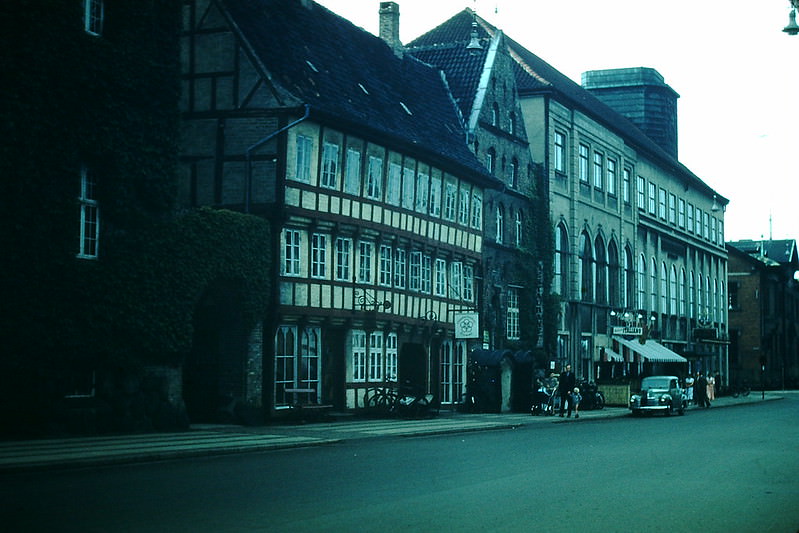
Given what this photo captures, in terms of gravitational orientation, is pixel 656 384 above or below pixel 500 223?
below

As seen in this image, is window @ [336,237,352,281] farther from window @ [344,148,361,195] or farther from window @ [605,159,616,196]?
window @ [605,159,616,196]

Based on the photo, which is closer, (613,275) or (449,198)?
(449,198)

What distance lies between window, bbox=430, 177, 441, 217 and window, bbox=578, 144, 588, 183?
1818 cm

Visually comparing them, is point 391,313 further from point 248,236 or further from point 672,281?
point 672,281

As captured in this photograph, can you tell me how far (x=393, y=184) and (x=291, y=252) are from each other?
671cm

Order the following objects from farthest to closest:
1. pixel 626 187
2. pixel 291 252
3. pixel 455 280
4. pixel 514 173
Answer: pixel 626 187
pixel 514 173
pixel 455 280
pixel 291 252

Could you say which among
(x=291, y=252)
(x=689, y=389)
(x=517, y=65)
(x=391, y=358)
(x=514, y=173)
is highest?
(x=517, y=65)

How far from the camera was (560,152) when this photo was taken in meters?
56.1

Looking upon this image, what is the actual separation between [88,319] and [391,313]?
14.1 metres

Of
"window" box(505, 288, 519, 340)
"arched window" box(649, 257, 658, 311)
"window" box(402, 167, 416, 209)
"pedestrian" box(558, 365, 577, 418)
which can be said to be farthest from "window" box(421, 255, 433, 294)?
"arched window" box(649, 257, 658, 311)

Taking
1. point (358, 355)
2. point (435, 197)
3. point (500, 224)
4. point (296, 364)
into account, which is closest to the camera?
point (296, 364)

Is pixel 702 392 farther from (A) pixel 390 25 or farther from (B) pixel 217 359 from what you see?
(B) pixel 217 359

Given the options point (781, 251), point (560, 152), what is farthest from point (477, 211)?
point (781, 251)

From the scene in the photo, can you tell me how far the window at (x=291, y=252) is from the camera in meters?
32.2
